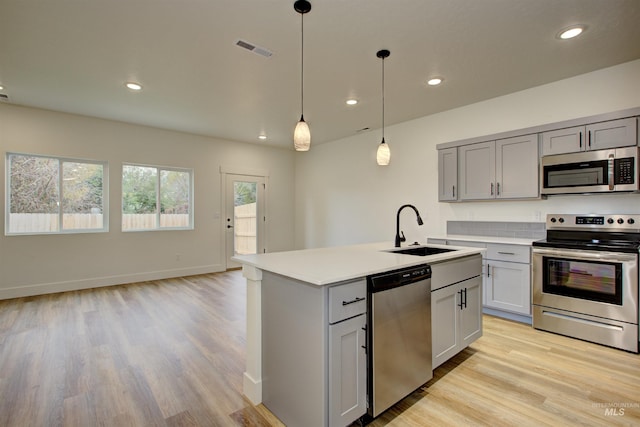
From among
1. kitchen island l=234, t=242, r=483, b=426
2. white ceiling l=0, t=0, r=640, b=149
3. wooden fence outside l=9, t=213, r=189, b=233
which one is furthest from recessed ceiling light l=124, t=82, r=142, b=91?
kitchen island l=234, t=242, r=483, b=426

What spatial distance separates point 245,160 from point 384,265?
5.42 m

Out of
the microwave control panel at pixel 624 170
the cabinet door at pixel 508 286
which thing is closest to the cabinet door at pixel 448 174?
the cabinet door at pixel 508 286

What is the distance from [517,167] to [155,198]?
5.78m

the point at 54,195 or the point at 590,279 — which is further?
the point at 54,195

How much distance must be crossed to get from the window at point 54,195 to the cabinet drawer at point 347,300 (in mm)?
5061

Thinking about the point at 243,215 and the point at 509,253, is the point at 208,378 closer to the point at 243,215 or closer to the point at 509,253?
the point at 509,253

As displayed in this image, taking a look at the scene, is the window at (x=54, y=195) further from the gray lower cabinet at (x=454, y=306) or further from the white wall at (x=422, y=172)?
the gray lower cabinet at (x=454, y=306)

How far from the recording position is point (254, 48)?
2.84 m

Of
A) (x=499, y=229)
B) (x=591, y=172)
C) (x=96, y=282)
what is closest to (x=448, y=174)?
(x=499, y=229)

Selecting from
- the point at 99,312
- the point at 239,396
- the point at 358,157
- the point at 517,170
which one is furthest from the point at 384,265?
the point at 358,157

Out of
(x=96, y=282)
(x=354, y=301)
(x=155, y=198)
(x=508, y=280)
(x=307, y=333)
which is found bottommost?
(x=96, y=282)

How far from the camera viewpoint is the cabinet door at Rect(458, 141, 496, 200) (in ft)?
12.7

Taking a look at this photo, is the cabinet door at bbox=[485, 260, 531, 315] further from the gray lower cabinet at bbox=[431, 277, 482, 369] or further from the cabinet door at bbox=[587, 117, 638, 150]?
the cabinet door at bbox=[587, 117, 638, 150]

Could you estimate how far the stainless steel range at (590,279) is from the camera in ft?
8.80
